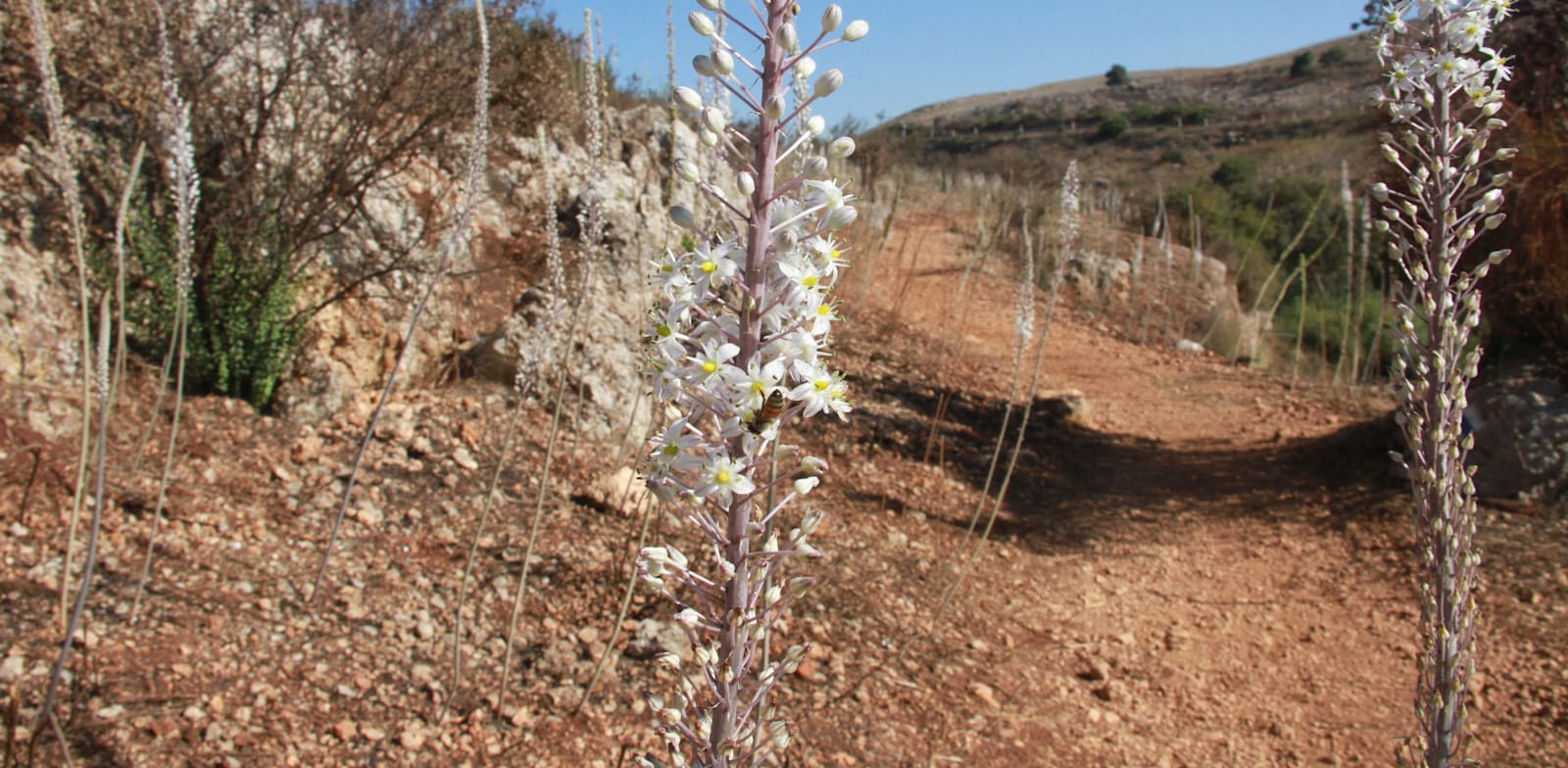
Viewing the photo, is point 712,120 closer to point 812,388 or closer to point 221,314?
point 812,388

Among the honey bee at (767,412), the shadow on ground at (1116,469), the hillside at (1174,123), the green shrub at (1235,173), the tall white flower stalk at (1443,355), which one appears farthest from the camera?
the hillside at (1174,123)

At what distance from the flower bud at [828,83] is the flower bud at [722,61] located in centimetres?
17

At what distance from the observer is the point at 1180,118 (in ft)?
171

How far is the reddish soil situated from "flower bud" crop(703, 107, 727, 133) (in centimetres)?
209

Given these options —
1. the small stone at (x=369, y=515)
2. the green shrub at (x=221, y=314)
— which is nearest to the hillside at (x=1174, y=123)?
the green shrub at (x=221, y=314)

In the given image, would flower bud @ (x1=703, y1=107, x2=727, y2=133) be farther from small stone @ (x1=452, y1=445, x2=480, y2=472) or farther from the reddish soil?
small stone @ (x1=452, y1=445, x2=480, y2=472)

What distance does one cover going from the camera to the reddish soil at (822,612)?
3207 mm

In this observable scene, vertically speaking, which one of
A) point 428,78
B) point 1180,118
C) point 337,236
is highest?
point 1180,118

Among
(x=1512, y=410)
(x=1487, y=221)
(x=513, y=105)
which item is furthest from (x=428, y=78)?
(x=1512, y=410)

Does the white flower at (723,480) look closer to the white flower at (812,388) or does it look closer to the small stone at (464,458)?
the white flower at (812,388)

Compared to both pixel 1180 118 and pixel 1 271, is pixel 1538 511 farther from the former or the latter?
pixel 1180 118

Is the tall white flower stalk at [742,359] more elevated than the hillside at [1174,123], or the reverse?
the hillside at [1174,123]

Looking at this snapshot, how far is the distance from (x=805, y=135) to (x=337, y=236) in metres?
4.53

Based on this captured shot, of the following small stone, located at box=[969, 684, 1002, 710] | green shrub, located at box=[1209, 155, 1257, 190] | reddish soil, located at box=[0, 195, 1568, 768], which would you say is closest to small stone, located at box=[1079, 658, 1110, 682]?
reddish soil, located at box=[0, 195, 1568, 768]
